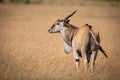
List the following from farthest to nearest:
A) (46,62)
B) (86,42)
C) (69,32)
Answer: (46,62) → (69,32) → (86,42)

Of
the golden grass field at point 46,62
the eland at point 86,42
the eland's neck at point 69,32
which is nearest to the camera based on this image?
the eland at point 86,42

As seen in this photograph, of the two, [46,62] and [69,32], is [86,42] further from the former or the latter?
[46,62]

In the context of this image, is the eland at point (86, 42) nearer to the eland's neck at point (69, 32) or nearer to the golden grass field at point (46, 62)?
the eland's neck at point (69, 32)

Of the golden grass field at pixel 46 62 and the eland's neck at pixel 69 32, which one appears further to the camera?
the eland's neck at pixel 69 32

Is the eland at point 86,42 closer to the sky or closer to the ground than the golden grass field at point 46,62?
closer to the sky

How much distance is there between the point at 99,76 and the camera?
A: 30.6 ft

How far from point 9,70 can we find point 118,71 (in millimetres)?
2556

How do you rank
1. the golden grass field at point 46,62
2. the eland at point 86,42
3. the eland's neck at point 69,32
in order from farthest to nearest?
the eland's neck at point 69,32
the golden grass field at point 46,62
the eland at point 86,42

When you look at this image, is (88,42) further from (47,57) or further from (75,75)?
(47,57)

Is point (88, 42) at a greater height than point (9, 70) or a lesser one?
greater

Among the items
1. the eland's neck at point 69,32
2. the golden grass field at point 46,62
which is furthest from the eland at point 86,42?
the golden grass field at point 46,62

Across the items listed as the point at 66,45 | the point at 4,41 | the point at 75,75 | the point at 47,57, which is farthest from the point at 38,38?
the point at 75,75

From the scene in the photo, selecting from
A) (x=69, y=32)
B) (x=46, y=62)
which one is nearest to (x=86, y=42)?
(x=69, y=32)

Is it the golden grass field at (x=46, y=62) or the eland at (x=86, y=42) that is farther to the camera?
the golden grass field at (x=46, y=62)
